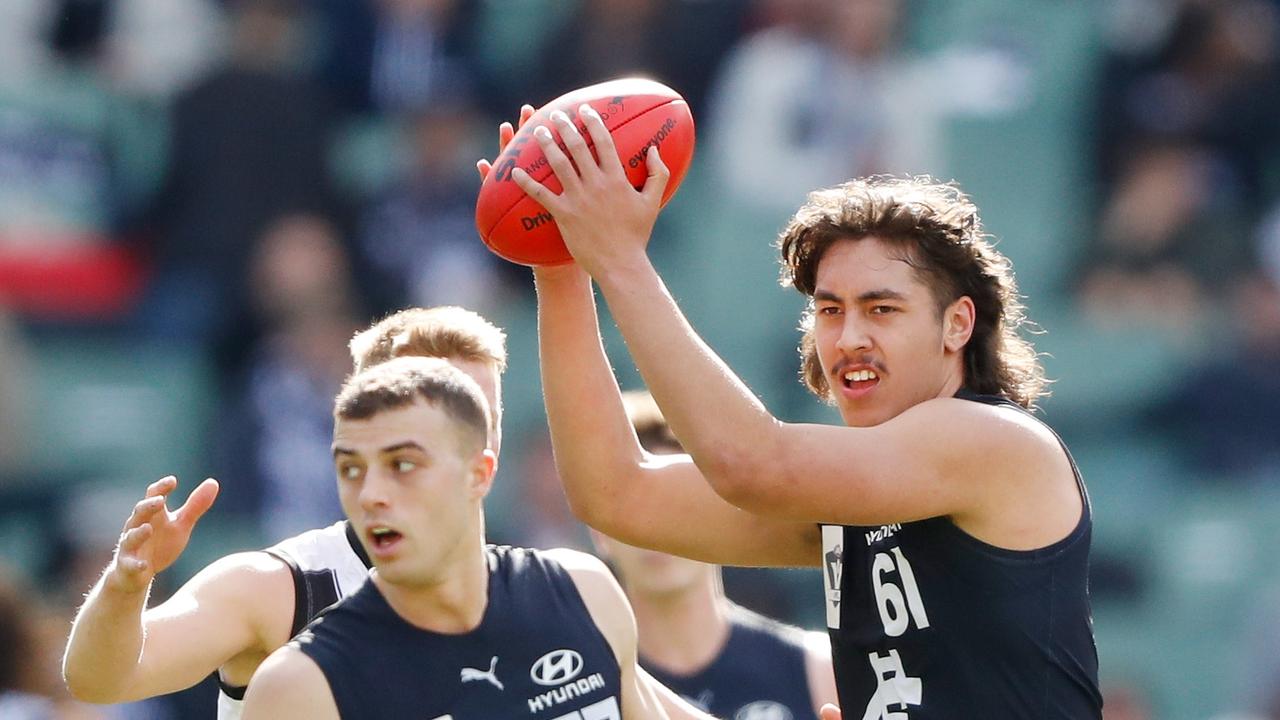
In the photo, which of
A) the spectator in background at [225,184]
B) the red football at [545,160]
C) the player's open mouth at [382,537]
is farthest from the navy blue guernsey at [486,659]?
the spectator in background at [225,184]

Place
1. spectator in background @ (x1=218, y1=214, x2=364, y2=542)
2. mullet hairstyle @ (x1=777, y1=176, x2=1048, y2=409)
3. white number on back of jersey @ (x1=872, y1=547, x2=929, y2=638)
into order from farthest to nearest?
1. spectator in background @ (x1=218, y1=214, x2=364, y2=542)
2. mullet hairstyle @ (x1=777, y1=176, x2=1048, y2=409)
3. white number on back of jersey @ (x1=872, y1=547, x2=929, y2=638)

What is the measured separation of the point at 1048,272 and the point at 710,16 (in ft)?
8.24

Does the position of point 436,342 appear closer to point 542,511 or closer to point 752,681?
point 752,681

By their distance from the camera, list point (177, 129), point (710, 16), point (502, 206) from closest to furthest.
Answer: point (502, 206), point (177, 129), point (710, 16)

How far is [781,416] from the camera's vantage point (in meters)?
9.82

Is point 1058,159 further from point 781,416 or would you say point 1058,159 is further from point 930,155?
point 781,416

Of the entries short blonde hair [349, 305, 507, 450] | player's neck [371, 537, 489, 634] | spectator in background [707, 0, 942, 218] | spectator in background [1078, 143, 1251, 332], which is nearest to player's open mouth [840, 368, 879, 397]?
player's neck [371, 537, 489, 634]

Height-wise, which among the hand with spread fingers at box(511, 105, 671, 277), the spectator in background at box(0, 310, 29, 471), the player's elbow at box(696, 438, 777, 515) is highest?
the spectator in background at box(0, 310, 29, 471)

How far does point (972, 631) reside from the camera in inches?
147

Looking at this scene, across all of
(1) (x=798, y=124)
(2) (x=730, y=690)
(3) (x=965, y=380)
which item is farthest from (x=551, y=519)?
(3) (x=965, y=380)

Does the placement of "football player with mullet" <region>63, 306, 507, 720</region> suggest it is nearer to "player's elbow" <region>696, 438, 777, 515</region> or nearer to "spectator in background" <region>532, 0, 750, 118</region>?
"player's elbow" <region>696, 438, 777, 515</region>

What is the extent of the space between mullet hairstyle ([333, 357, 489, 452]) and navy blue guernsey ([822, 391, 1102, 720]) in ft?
3.07

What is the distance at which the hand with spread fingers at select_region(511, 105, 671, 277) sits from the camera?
12.0 ft

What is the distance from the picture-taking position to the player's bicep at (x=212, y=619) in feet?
12.7
